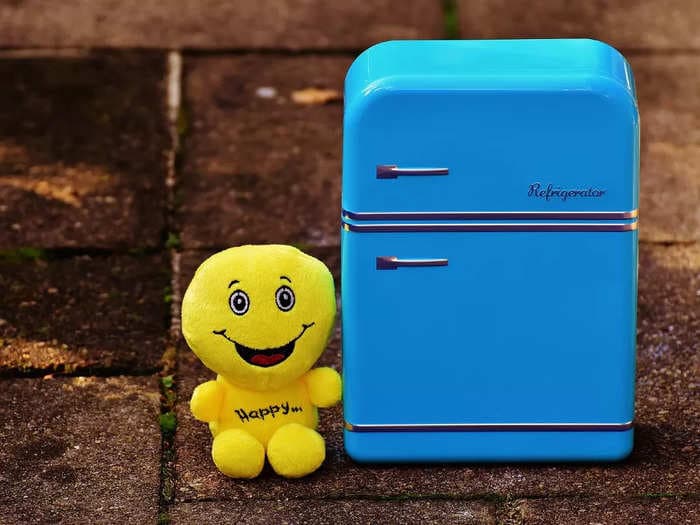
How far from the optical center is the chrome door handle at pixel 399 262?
3227mm

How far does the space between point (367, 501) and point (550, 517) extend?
1.46ft

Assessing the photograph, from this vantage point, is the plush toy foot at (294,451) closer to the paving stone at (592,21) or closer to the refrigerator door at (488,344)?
the refrigerator door at (488,344)

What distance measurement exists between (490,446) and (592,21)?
3478mm

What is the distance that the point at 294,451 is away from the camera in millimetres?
3320

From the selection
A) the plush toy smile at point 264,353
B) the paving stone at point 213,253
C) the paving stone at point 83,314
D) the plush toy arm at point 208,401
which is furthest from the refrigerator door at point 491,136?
the paving stone at point 213,253

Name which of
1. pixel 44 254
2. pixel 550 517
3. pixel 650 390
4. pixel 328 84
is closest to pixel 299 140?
pixel 328 84

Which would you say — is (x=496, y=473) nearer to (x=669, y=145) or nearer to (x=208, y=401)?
(x=208, y=401)

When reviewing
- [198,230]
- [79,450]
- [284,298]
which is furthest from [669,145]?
[79,450]

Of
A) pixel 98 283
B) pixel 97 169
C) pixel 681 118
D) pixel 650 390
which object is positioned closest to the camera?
pixel 650 390

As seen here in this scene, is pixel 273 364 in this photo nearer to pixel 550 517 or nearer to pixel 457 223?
pixel 457 223

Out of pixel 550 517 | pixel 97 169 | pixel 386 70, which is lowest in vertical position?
pixel 550 517

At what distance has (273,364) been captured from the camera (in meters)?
3.28

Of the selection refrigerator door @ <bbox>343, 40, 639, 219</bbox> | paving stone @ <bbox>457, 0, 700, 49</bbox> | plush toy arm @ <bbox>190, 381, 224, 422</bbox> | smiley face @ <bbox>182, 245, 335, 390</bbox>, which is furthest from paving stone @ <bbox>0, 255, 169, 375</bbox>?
paving stone @ <bbox>457, 0, 700, 49</bbox>

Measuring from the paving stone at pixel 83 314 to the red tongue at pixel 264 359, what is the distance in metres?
0.76
